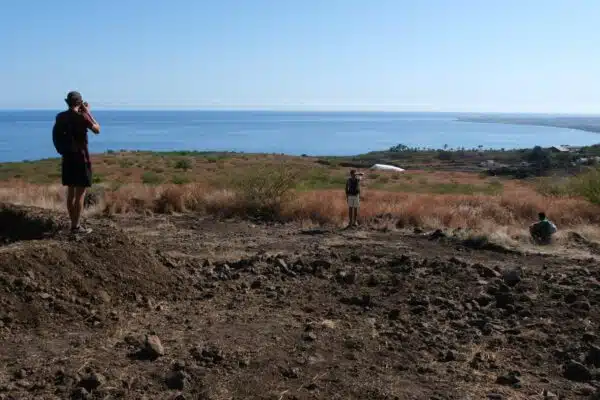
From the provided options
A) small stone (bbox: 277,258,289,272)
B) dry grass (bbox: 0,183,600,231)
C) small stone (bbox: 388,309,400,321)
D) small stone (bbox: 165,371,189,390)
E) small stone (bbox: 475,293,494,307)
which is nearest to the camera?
small stone (bbox: 165,371,189,390)

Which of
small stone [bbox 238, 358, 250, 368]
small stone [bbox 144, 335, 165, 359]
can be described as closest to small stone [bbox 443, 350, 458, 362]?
small stone [bbox 238, 358, 250, 368]

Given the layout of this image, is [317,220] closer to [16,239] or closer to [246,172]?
[246,172]

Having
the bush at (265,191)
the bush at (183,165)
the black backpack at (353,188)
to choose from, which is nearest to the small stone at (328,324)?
the black backpack at (353,188)

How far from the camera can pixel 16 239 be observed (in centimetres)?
937

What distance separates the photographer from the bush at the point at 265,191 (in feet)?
53.4

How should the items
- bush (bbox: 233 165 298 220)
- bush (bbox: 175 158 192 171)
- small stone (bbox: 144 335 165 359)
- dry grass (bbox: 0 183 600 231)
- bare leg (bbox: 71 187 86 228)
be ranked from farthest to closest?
1. bush (bbox: 175 158 192 171)
2. bush (bbox: 233 165 298 220)
3. dry grass (bbox: 0 183 600 231)
4. bare leg (bbox: 71 187 86 228)
5. small stone (bbox: 144 335 165 359)

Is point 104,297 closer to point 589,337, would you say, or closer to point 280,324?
point 280,324

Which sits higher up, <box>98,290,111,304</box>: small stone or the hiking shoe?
the hiking shoe

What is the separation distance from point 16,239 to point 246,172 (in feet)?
30.3

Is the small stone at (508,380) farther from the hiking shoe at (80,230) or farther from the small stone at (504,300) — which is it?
the hiking shoe at (80,230)

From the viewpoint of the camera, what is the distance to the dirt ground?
509 centimetres

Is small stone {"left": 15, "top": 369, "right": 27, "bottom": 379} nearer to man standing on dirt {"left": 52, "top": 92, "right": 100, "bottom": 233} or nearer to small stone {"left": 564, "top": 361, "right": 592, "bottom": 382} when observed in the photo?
man standing on dirt {"left": 52, "top": 92, "right": 100, "bottom": 233}

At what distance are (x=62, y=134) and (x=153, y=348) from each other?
334 centimetres

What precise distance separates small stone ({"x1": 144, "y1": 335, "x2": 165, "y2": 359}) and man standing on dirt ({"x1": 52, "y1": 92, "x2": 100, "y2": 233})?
115 inches
